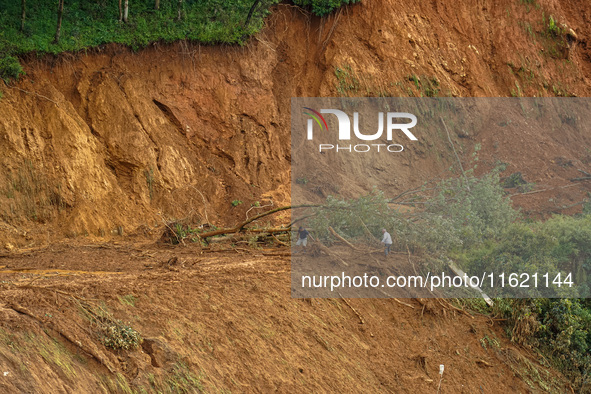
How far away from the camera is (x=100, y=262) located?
30.1 feet

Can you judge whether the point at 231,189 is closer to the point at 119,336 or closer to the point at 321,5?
the point at 321,5

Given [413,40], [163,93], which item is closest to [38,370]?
[163,93]

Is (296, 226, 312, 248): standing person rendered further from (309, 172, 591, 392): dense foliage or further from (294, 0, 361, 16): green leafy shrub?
(294, 0, 361, 16): green leafy shrub

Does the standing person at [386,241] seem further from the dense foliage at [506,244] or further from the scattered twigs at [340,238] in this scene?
the scattered twigs at [340,238]

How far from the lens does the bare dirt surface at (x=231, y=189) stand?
20.8ft

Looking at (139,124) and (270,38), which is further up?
(270,38)

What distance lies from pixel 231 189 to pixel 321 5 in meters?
5.77

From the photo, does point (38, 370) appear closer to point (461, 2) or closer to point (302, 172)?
point (302, 172)

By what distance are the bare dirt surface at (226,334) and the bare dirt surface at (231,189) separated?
0.9 inches

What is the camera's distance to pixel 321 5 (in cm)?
1602

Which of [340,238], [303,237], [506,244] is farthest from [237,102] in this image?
[506,244]

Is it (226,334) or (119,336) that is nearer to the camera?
(119,336)

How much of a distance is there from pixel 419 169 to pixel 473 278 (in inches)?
293

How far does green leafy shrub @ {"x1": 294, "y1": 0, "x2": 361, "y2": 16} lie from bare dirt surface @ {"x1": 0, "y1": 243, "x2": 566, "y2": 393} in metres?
8.59
